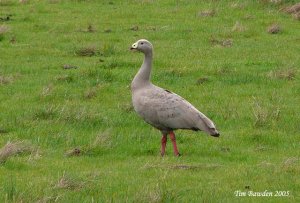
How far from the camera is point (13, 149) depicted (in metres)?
11.3

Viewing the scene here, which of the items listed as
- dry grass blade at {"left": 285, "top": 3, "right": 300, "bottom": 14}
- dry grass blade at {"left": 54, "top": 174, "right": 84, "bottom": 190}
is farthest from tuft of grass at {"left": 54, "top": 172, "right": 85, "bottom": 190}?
dry grass blade at {"left": 285, "top": 3, "right": 300, "bottom": 14}

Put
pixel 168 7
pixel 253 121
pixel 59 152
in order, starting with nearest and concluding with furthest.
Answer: pixel 59 152 → pixel 253 121 → pixel 168 7

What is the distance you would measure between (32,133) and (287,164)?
450cm

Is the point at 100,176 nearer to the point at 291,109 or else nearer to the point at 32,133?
the point at 32,133

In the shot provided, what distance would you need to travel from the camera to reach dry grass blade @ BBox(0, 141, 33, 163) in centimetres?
1103

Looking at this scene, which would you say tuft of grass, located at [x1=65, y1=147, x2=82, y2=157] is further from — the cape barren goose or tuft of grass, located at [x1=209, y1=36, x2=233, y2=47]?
tuft of grass, located at [x1=209, y1=36, x2=233, y2=47]

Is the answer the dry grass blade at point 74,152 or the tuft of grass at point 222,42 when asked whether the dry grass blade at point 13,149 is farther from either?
the tuft of grass at point 222,42

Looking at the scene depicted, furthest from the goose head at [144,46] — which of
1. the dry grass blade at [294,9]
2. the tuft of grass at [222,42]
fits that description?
the dry grass blade at [294,9]

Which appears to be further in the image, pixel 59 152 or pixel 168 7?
pixel 168 7

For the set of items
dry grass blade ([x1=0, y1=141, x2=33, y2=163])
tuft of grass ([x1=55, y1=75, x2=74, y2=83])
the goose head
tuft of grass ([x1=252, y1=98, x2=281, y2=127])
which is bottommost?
tuft of grass ([x1=55, y1=75, x2=74, y2=83])

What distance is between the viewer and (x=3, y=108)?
14844 mm

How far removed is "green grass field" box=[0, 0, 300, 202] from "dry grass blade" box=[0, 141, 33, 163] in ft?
0.12

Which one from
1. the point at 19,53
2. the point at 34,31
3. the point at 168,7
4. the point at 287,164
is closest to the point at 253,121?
the point at 287,164

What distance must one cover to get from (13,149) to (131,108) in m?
3.93
